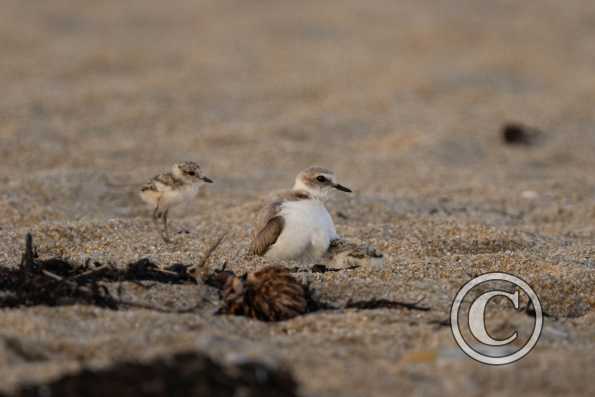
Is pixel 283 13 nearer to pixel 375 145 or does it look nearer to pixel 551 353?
pixel 375 145

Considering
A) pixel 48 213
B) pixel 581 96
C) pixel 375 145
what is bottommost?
pixel 48 213

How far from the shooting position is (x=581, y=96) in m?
11.5

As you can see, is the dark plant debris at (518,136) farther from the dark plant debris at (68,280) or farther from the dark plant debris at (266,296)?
the dark plant debris at (266,296)

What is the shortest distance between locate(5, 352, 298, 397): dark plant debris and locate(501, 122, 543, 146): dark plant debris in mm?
7043

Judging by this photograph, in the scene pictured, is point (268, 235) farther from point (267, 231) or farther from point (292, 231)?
point (292, 231)

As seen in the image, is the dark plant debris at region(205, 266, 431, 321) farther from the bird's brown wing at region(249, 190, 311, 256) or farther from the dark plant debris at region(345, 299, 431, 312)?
the bird's brown wing at region(249, 190, 311, 256)

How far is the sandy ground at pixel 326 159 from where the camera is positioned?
357cm

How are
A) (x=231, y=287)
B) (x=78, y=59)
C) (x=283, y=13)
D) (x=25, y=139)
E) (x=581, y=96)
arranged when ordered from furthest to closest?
(x=283, y=13)
(x=78, y=59)
(x=581, y=96)
(x=25, y=139)
(x=231, y=287)

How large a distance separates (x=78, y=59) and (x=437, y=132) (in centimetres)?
549

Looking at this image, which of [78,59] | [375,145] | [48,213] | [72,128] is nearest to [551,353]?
[48,213]

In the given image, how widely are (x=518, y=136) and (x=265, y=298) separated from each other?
249 inches
